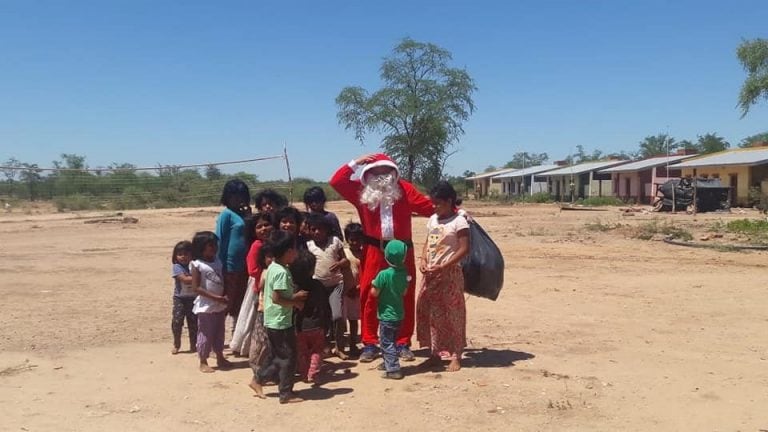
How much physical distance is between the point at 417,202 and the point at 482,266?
30.4 inches

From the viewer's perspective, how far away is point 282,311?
459 centimetres

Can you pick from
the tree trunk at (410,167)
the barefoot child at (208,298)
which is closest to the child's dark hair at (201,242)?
the barefoot child at (208,298)

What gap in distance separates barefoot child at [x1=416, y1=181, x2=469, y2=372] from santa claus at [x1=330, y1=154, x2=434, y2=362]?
0.62 ft

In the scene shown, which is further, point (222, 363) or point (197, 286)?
point (222, 363)

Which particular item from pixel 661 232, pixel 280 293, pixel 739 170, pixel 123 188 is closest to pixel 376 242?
pixel 280 293

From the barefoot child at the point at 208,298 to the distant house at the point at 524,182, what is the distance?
188ft

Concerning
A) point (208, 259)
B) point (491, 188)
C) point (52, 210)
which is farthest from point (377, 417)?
point (491, 188)

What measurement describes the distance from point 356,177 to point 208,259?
4.57 feet

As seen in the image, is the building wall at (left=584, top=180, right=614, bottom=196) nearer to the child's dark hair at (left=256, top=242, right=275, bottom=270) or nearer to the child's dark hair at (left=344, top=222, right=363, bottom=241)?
the child's dark hair at (left=344, top=222, right=363, bottom=241)

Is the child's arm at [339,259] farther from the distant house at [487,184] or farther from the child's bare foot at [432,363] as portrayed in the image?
the distant house at [487,184]

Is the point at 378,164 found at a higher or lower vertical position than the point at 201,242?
higher

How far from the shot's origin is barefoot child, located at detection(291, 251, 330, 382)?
4.75 m

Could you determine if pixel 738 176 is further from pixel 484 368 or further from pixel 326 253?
pixel 326 253

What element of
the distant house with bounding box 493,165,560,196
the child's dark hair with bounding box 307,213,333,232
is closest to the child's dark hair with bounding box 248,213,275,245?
the child's dark hair with bounding box 307,213,333,232
